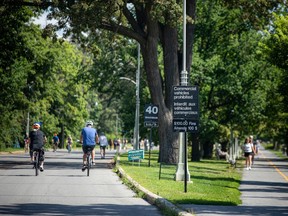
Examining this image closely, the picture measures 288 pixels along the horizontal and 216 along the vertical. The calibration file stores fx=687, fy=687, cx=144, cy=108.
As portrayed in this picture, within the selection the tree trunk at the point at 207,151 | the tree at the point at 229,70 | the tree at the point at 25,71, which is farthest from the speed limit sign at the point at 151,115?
the tree trunk at the point at 207,151

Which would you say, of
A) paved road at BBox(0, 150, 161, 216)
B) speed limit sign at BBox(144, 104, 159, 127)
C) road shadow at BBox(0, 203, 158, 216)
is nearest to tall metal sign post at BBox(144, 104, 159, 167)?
speed limit sign at BBox(144, 104, 159, 127)

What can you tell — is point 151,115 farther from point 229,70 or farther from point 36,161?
point 229,70

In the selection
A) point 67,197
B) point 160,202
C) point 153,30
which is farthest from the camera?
point 153,30

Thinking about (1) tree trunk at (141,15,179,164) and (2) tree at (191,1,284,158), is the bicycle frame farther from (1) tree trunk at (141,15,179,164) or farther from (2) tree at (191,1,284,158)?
(2) tree at (191,1,284,158)

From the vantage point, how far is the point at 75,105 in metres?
81.9

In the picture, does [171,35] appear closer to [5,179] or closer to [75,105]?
[5,179]

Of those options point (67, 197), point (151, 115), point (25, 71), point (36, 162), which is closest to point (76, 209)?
point (67, 197)

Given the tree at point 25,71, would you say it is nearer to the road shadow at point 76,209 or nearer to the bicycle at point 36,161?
the bicycle at point 36,161

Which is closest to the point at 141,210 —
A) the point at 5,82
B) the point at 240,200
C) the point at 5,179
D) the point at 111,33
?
the point at 240,200

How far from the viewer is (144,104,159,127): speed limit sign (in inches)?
1125

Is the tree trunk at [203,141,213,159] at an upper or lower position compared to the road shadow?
upper

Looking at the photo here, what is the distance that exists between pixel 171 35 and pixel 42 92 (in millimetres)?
26786

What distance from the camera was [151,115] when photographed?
2875 cm

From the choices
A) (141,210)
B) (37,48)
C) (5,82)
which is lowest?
(141,210)
